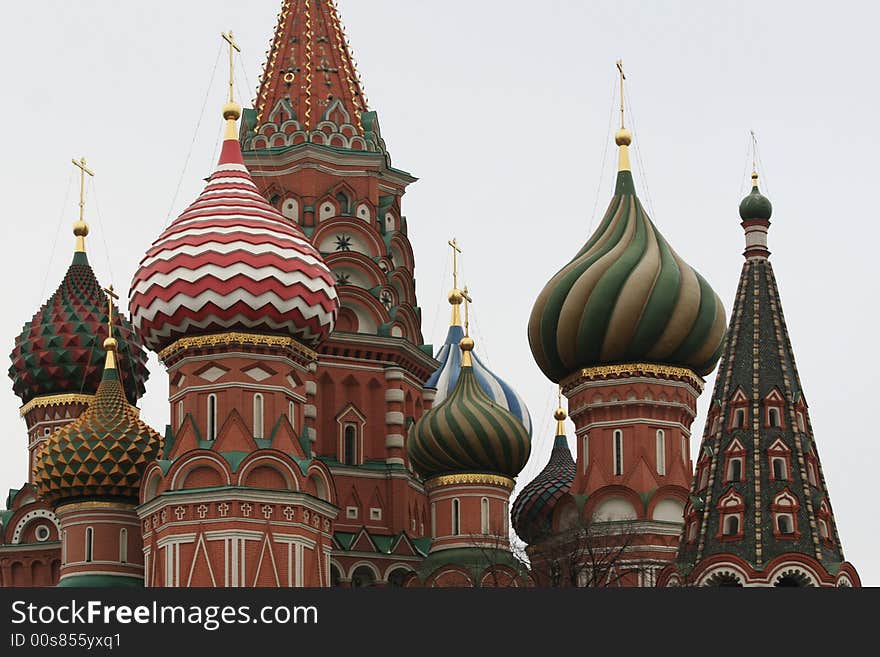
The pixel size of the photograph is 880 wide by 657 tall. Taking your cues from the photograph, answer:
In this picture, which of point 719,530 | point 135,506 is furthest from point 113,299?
point 719,530

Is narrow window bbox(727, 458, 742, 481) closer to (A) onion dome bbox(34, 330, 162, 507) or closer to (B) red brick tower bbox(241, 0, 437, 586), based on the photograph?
(B) red brick tower bbox(241, 0, 437, 586)

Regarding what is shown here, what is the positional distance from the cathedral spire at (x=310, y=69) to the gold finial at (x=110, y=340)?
3.93m

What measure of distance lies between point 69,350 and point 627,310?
1036cm

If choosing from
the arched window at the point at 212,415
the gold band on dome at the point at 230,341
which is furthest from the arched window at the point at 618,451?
the arched window at the point at 212,415

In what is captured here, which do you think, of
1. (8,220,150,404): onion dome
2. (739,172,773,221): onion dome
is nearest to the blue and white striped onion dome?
(8,220,150,404): onion dome

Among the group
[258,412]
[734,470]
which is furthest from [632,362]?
[734,470]

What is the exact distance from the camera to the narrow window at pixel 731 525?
1209 inches

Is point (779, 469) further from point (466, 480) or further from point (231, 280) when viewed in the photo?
point (231, 280)

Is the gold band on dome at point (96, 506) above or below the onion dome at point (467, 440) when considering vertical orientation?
below

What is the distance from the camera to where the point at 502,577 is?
121 feet

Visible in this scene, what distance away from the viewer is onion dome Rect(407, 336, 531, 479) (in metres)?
38.5

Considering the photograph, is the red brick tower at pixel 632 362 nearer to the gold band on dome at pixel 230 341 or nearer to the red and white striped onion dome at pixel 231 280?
the red and white striped onion dome at pixel 231 280

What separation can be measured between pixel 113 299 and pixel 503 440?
8.07 m

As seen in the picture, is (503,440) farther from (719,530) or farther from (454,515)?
(719,530)
